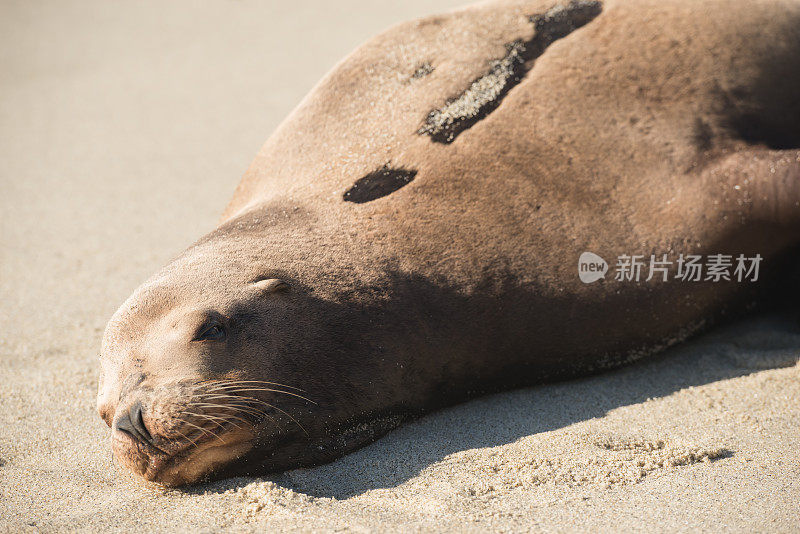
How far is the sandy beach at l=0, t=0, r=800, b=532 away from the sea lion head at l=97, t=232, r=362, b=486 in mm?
148

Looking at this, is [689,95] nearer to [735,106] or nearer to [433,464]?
[735,106]

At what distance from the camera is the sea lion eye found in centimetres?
306

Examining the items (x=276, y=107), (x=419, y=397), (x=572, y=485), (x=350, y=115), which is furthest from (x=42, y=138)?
(x=572, y=485)

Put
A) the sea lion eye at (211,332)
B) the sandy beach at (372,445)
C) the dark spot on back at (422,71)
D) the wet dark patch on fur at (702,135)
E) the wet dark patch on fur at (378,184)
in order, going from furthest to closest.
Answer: the dark spot on back at (422,71), the wet dark patch on fur at (702,135), the wet dark patch on fur at (378,184), the sea lion eye at (211,332), the sandy beach at (372,445)

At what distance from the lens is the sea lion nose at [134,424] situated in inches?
115

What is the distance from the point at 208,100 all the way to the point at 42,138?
1512mm

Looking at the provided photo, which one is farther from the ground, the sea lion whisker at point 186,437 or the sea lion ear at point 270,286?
the sea lion ear at point 270,286

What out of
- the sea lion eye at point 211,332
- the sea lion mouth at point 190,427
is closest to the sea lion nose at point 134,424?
the sea lion mouth at point 190,427

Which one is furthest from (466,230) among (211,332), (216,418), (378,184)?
(216,418)

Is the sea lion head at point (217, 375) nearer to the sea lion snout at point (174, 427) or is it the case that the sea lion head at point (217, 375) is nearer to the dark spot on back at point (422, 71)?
the sea lion snout at point (174, 427)

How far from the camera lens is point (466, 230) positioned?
3.70m

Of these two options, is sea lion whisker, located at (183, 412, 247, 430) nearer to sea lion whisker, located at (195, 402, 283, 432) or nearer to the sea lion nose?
sea lion whisker, located at (195, 402, 283, 432)

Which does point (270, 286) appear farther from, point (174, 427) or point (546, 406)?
point (546, 406)

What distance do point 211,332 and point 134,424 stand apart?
407mm
